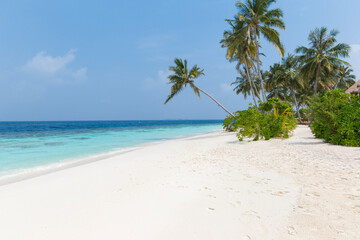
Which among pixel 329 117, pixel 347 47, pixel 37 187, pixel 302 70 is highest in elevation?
pixel 347 47

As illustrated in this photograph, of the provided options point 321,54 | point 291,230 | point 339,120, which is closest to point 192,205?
point 291,230

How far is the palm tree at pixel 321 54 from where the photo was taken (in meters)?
24.2

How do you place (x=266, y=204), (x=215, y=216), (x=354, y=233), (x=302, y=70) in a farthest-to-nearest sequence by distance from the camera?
(x=302, y=70), (x=266, y=204), (x=215, y=216), (x=354, y=233)

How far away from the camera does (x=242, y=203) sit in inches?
114

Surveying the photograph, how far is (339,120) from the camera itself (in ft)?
26.7

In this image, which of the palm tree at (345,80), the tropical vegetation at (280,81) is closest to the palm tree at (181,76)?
the tropical vegetation at (280,81)

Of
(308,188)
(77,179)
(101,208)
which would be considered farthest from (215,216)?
(77,179)

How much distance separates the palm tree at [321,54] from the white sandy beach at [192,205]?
84.9 feet

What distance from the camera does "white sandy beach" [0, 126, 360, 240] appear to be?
2.22 meters

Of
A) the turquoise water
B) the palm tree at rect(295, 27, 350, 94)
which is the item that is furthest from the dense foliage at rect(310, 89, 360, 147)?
the palm tree at rect(295, 27, 350, 94)

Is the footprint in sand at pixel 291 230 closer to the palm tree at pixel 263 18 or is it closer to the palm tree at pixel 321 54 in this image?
the palm tree at pixel 263 18

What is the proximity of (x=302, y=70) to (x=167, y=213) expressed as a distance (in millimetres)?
30653

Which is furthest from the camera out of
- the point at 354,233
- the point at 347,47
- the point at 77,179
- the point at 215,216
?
the point at 347,47

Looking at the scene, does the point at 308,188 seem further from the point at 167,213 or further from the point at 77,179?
the point at 77,179
